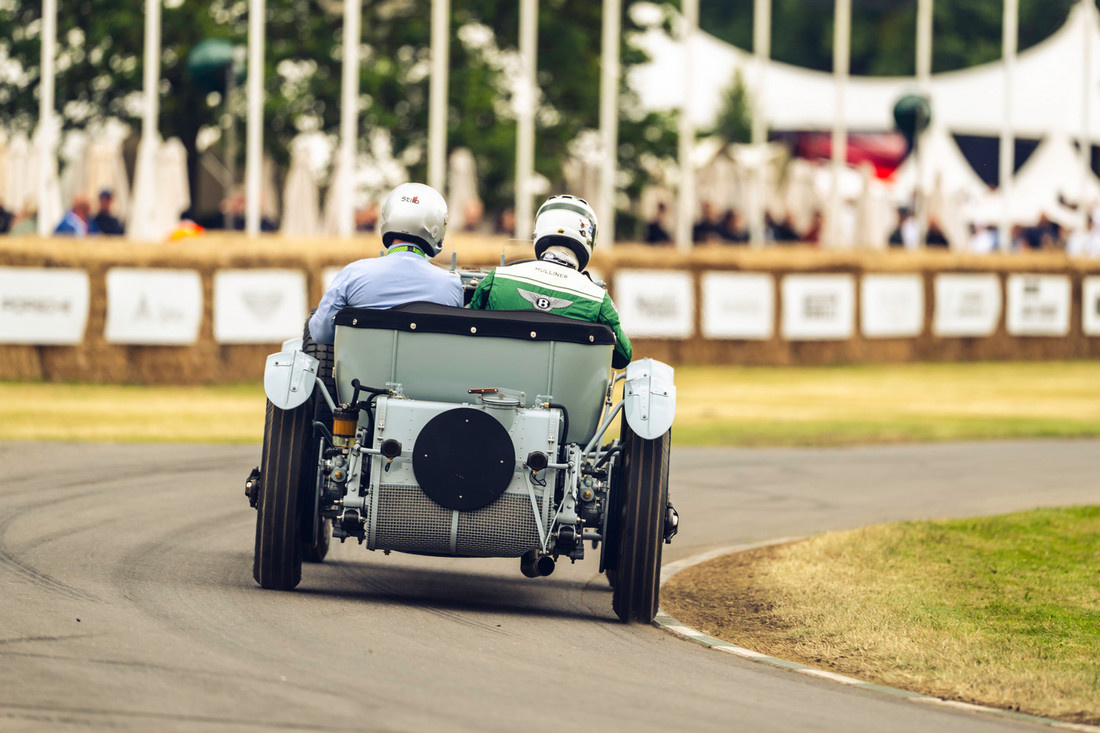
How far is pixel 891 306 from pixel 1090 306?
4.63 meters

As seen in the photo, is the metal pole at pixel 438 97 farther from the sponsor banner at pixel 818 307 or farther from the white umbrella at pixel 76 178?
the sponsor banner at pixel 818 307

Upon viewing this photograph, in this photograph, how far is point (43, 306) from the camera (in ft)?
62.7

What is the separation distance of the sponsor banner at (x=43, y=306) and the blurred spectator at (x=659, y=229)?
10.2m

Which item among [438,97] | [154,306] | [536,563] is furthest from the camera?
[438,97]

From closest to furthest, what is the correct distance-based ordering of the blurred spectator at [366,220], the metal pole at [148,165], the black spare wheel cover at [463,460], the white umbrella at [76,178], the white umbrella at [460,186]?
the black spare wheel cover at [463,460] < the metal pole at [148,165] < the white umbrella at [76,178] < the blurred spectator at [366,220] < the white umbrella at [460,186]

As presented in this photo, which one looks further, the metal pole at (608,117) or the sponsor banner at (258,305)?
the metal pole at (608,117)

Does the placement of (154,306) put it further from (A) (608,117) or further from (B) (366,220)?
(A) (608,117)

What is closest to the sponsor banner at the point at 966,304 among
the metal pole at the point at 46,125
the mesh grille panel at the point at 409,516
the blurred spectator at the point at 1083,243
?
the blurred spectator at the point at 1083,243

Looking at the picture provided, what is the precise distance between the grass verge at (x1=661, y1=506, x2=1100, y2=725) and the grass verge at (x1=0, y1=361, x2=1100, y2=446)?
19.7ft

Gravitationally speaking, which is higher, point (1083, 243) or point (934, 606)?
point (1083, 243)

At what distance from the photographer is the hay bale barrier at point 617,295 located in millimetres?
19250

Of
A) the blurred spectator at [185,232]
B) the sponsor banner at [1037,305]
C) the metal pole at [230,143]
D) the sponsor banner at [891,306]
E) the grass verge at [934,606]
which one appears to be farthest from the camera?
the sponsor banner at [1037,305]

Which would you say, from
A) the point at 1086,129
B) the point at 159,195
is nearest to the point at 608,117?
the point at 159,195

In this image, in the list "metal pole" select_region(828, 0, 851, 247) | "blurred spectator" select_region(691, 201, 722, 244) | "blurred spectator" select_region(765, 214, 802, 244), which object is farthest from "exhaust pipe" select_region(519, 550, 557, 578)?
"metal pole" select_region(828, 0, 851, 247)
